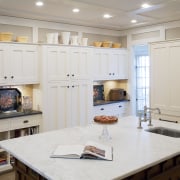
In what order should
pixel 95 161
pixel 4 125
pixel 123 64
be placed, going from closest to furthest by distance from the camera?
pixel 95 161 < pixel 4 125 < pixel 123 64

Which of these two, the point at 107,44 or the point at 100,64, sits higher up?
the point at 107,44

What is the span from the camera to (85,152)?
2.32 meters

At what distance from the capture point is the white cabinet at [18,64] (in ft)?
14.3

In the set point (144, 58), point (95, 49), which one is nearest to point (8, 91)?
point (95, 49)

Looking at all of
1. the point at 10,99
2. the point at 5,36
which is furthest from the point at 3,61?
the point at 10,99

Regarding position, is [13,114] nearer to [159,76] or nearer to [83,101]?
[83,101]

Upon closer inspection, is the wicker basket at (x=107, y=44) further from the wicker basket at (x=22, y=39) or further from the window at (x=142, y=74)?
the wicker basket at (x=22, y=39)

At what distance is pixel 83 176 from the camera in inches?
75.4

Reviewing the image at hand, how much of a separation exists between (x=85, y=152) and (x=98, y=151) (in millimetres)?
143

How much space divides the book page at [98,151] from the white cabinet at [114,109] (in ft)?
10.1

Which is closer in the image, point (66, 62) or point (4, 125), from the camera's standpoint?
point (4, 125)

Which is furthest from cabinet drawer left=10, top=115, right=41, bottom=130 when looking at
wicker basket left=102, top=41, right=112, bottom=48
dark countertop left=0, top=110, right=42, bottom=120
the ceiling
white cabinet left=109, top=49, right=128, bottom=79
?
wicker basket left=102, top=41, right=112, bottom=48

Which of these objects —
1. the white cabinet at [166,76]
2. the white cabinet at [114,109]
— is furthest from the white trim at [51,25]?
the white cabinet at [114,109]

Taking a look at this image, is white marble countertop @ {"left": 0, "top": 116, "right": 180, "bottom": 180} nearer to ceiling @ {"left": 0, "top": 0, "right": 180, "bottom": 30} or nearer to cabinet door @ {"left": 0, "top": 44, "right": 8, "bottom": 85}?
cabinet door @ {"left": 0, "top": 44, "right": 8, "bottom": 85}
